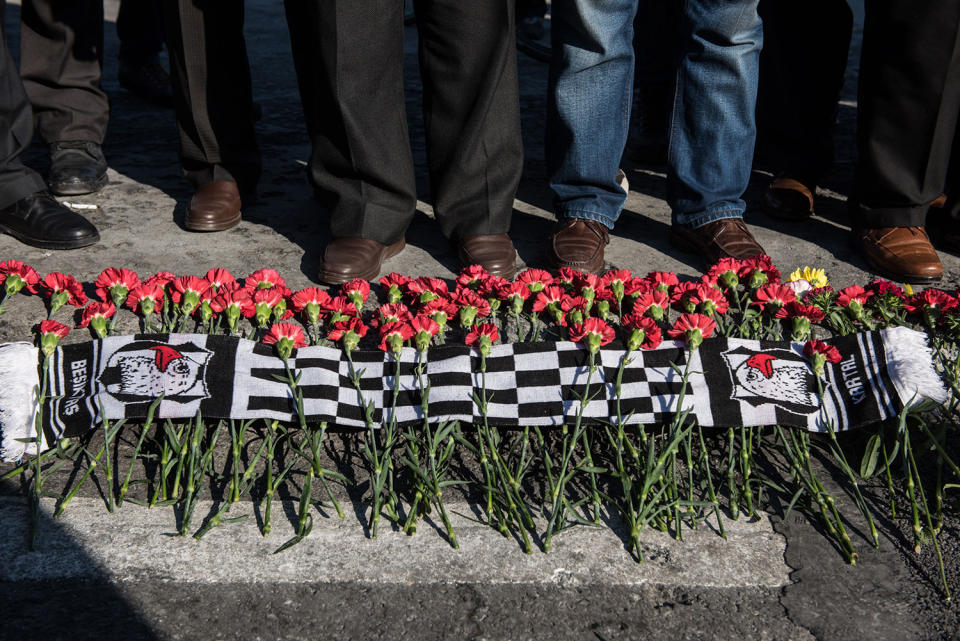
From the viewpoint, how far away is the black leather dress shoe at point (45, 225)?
100 inches

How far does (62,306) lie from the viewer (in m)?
2.18

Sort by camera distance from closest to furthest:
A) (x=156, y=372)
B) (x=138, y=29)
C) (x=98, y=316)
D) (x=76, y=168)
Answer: (x=156, y=372), (x=98, y=316), (x=76, y=168), (x=138, y=29)

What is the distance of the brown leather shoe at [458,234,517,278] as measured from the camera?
242 cm

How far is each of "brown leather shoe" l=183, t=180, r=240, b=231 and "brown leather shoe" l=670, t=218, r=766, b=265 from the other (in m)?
1.55

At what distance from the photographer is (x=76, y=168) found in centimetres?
303

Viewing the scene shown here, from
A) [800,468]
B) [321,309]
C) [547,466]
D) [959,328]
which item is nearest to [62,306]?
[321,309]

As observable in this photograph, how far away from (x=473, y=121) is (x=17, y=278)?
1328mm

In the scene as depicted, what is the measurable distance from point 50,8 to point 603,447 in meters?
2.71

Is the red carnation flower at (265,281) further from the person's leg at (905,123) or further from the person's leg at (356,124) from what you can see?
the person's leg at (905,123)

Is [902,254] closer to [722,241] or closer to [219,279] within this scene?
[722,241]

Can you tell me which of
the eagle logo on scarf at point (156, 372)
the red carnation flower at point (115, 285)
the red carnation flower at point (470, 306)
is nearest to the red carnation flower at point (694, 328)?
the red carnation flower at point (470, 306)

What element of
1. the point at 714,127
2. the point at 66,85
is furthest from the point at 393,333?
the point at 66,85

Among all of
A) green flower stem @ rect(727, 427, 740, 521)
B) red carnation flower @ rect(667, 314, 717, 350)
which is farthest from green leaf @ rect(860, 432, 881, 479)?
red carnation flower @ rect(667, 314, 717, 350)

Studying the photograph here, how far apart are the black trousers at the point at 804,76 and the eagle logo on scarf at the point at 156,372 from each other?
2.23 m
